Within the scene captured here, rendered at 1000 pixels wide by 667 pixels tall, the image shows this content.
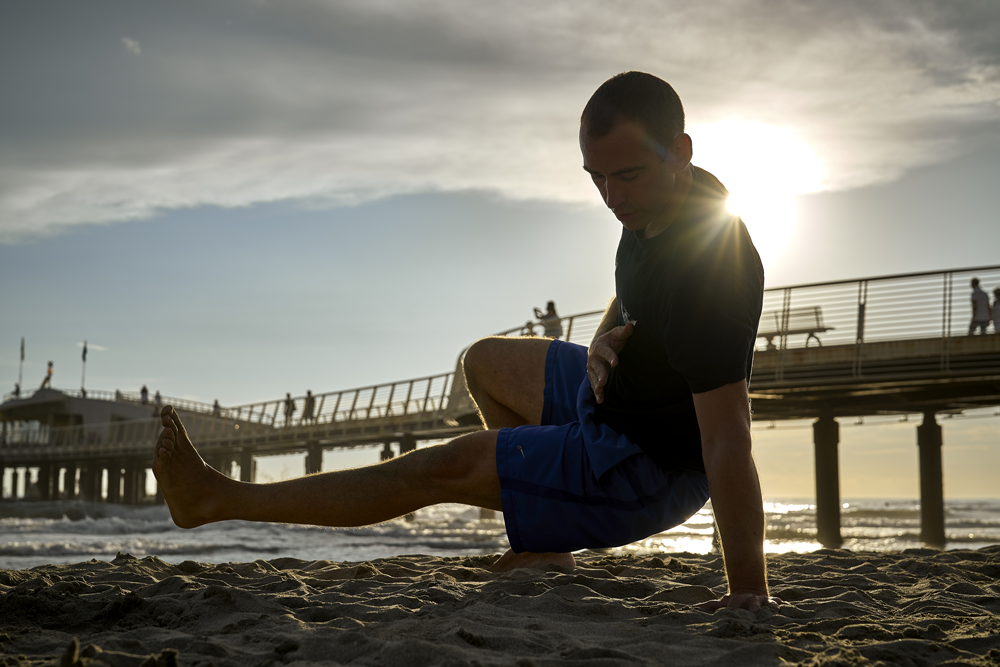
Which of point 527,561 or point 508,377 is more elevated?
point 508,377

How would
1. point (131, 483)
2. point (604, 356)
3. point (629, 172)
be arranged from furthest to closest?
point (131, 483)
point (604, 356)
point (629, 172)

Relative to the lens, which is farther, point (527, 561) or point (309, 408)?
point (309, 408)

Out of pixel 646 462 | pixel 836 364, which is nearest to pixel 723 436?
pixel 646 462

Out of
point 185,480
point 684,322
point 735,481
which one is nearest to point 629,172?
point 684,322

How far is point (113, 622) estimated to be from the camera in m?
1.81

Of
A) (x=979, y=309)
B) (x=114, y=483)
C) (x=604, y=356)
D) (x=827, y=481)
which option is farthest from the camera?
(x=114, y=483)

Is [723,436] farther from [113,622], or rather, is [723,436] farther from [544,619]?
[113,622]

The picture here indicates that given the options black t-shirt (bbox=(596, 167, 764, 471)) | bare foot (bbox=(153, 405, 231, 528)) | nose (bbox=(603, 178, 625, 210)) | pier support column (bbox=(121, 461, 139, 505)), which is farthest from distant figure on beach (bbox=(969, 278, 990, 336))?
pier support column (bbox=(121, 461, 139, 505))

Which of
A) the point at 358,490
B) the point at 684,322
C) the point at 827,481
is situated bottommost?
the point at 827,481

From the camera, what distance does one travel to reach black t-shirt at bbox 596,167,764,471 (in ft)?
5.66

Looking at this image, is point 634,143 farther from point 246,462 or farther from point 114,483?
point 114,483

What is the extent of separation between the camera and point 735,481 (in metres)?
1.69

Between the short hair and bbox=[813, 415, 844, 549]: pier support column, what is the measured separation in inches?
433

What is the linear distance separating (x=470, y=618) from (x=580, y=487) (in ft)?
1.40
